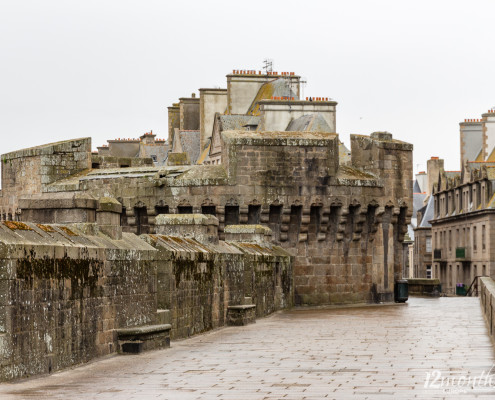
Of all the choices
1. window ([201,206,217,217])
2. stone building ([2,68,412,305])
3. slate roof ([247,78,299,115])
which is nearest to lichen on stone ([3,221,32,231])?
stone building ([2,68,412,305])

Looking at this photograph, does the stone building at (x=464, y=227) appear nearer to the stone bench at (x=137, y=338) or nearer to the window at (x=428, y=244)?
the window at (x=428, y=244)

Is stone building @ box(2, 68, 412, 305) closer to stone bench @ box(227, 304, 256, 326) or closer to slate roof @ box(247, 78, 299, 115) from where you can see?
stone bench @ box(227, 304, 256, 326)

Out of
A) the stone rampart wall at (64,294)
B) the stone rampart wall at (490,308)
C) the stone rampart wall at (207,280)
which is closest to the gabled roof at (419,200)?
the stone rampart wall at (207,280)

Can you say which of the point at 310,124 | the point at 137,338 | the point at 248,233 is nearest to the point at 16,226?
the point at 137,338

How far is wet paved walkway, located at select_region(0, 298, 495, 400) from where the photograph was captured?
31.8 ft

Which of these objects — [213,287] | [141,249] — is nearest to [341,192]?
[213,287]

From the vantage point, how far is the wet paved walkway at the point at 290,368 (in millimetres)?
9680

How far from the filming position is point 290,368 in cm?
1175

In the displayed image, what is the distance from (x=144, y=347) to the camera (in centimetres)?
1377

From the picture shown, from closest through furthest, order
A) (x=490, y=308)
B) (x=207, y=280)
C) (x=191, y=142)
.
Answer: (x=490, y=308)
(x=207, y=280)
(x=191, y=142)

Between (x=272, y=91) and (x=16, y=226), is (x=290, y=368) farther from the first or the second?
(x=272, y=91)

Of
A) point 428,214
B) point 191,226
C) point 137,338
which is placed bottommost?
point 137,338

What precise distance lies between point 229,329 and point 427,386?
890 centimetres

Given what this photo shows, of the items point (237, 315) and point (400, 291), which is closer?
point (237, 315)
